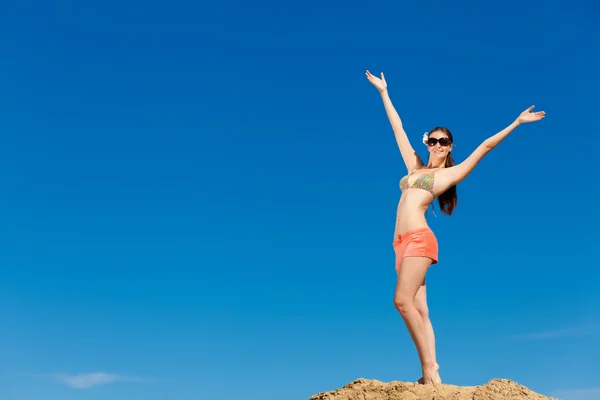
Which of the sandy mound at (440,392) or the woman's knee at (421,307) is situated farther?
the woman's knee at (421,307)

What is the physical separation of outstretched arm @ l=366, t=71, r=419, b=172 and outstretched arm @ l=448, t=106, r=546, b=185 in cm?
86

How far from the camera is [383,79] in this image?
10.8m

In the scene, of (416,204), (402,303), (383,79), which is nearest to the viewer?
(402,303)

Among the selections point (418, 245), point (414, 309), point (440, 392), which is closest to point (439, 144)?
point (418, 245)

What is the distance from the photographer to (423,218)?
8.95m

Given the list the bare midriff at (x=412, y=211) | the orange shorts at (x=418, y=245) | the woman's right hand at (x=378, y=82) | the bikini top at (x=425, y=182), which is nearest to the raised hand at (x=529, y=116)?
the bikini top at (x=425, y=182)

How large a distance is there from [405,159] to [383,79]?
1.65 metres

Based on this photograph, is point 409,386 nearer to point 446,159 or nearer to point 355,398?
point 355,398

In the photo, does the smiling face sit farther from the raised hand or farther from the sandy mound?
the sandy mound

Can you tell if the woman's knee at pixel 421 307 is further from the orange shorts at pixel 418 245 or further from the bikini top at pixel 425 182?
the bikini top at pixel 425 182

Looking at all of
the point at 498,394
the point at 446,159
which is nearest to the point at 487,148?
the point at 446,159

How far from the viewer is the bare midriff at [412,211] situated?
8.85 m

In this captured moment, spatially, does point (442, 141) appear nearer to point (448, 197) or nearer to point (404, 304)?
point (448, 197)

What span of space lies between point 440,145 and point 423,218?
1.29 metres
